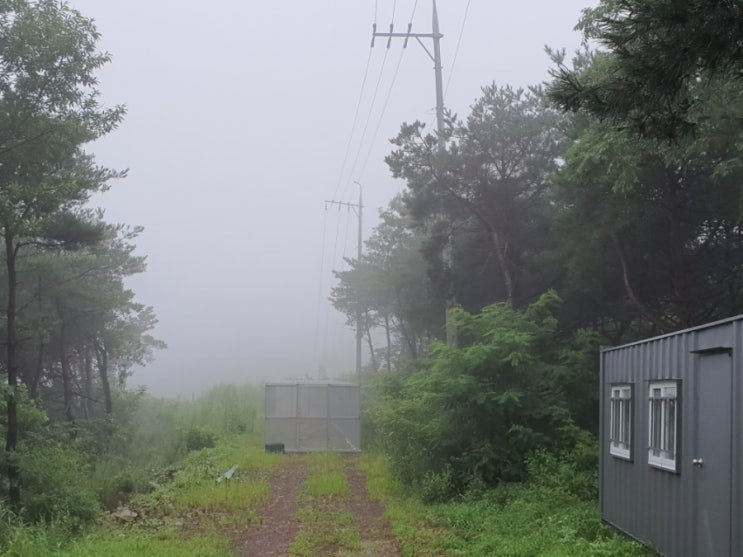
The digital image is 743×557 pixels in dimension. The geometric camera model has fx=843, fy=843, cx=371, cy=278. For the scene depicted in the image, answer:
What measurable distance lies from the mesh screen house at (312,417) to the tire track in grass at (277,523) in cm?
563

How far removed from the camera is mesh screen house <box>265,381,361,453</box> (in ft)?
85.8

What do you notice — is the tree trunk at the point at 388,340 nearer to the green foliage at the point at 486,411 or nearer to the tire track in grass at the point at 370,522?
the tire track in grass at the point at 370,522

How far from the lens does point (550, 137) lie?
83.7 feet

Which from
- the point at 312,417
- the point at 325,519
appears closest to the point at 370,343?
the point at 312,417

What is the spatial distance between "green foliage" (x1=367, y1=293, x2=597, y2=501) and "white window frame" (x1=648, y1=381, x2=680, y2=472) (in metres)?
6.23

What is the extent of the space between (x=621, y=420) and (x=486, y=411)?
5573 millimetres

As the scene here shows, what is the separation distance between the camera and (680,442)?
8.26 m

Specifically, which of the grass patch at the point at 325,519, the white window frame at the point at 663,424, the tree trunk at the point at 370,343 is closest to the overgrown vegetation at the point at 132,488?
the grass patch at the point at 325,519

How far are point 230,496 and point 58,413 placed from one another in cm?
1810

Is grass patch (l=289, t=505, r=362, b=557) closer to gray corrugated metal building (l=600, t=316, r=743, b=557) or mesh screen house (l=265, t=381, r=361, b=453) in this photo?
gray corrugated metal building (l=600, t=316, r=743, b=557)

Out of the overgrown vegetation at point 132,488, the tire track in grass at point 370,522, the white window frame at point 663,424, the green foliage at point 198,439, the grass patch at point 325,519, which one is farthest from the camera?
the green foliage at point 198,439

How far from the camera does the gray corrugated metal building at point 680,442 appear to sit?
707 cm

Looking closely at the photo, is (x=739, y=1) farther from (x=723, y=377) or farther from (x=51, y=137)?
(x=51, y=137)

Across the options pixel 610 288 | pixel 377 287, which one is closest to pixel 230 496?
pixel 610 288
